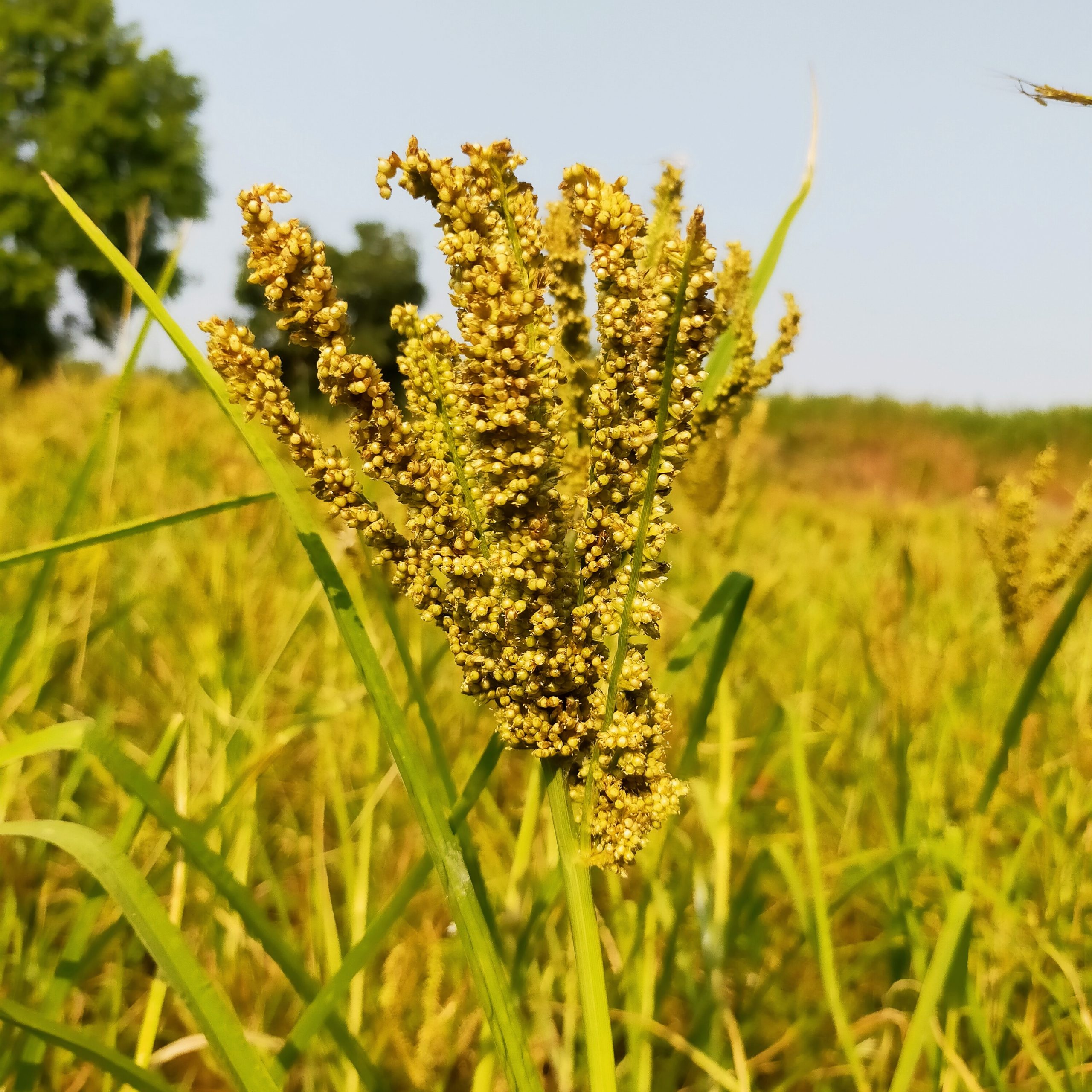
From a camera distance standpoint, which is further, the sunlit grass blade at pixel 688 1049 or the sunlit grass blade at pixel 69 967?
the sunlit grass blade at pixel 688 1049

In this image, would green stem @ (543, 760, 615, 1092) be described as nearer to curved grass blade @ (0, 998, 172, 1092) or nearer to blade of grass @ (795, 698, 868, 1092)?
curved grass blade @ (0, 998, 172, 1092)

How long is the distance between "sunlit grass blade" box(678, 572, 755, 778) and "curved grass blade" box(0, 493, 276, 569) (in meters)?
0.47

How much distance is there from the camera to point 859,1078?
3.75 ft

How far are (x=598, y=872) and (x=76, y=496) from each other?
1.31 m

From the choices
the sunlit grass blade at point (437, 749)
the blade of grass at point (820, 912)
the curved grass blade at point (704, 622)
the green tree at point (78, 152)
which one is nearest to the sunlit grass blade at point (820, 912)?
the blade of grass at point (820, 912)

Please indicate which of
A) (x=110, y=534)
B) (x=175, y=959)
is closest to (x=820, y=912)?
(x=175, y=959)

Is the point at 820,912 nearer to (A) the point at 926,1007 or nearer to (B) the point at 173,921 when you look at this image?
(A) the point at 926,1007

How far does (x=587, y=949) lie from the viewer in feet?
1.96

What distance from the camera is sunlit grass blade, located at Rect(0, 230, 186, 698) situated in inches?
36.0

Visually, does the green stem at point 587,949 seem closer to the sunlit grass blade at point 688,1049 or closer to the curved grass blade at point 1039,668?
the curved grass blade at point 1039,668

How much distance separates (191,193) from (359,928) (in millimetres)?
26558

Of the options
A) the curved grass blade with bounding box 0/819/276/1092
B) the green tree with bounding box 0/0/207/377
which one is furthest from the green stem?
the green tree with bounding box 0/0/207/377

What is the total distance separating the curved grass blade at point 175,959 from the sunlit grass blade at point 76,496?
0.42 metres

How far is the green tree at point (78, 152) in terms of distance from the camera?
69.5ft
